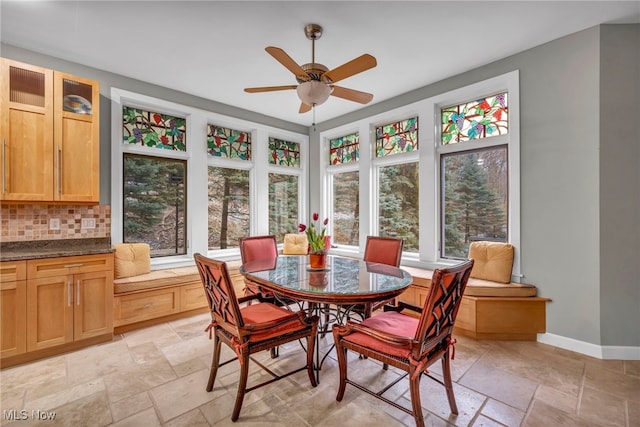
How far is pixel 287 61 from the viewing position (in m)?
2.13

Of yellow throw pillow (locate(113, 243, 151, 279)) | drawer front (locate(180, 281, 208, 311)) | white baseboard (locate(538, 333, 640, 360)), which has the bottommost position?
white baseboard (locate(538, 333, 640, 360))

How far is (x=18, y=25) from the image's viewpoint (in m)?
2.53

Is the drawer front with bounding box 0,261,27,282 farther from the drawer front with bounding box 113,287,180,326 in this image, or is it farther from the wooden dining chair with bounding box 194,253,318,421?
the wooden dining chair with bounding box 194,253,318,421

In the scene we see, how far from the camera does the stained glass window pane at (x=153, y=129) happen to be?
3594 millimetres

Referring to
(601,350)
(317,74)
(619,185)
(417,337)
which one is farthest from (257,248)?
(619,185)

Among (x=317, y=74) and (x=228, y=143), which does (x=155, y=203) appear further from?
(x=317, y=74)

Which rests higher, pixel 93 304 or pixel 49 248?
pixel 49 248

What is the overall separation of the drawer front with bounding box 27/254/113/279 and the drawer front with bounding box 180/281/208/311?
0.86 m

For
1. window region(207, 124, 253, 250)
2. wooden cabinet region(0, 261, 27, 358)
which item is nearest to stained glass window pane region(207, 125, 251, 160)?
window region(207, 124, 253, 250)

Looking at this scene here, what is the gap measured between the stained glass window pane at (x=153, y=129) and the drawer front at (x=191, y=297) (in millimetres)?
1843

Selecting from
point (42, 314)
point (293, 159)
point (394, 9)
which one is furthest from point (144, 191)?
point (394, 9)

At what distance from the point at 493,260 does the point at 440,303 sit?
6.20 feet

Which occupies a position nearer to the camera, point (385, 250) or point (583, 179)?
point (583, 179)

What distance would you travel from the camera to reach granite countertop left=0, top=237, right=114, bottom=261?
2488 millimetres
